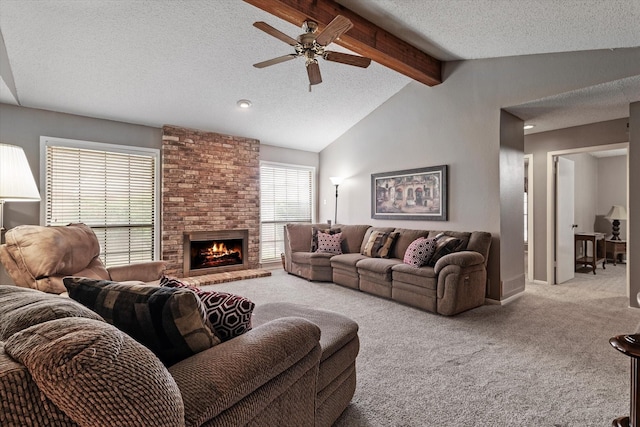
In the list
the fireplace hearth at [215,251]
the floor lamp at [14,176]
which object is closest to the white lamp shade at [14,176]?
the floor lamp at [14,176]

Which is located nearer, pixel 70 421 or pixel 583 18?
pixel 70 421

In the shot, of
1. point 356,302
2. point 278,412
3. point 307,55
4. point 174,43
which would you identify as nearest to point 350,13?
point 307,55

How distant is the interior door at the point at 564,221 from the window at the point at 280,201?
14.3 ft

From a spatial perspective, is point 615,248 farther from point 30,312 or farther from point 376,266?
point 30,312

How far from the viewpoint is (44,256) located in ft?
8.15

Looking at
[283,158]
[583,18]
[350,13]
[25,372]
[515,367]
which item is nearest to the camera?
[25,372]

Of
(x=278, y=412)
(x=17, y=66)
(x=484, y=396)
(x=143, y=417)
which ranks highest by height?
(x=17, y=66)

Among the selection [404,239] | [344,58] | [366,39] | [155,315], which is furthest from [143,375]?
[404,239]

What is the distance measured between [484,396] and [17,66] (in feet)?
17.1

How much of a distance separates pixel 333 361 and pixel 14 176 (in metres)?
2.62

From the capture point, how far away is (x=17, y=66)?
3.41 m

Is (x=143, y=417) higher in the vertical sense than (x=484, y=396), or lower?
higher

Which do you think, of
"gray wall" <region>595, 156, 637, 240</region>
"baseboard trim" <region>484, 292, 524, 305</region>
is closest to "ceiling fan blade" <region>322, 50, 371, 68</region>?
"baseboard trim" <region>484, 292, 524, 305</region>

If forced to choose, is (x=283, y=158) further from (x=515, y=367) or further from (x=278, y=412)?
(x=278, y=412)
